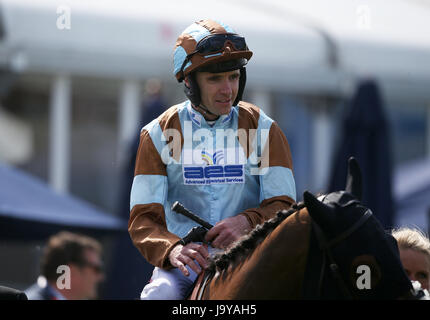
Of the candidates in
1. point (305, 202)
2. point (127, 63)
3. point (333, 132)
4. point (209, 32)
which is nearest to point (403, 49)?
point (333, 132)

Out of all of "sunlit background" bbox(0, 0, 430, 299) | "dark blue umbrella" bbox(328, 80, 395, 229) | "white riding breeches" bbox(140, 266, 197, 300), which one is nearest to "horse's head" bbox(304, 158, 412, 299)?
"white riding breeches" bbox(140, 266, 197, 300)

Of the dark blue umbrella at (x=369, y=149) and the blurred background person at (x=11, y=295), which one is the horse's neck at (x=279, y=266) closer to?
the blurred background person at (x=11, y=295)

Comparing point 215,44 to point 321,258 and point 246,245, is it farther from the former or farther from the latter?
point 321,258

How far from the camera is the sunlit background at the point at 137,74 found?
30.3 ft

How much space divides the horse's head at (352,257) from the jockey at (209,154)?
51 cm

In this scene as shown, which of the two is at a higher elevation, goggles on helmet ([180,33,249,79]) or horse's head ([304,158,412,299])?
goggles on helmet ([180,33,249,79])

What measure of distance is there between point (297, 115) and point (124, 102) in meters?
2.31

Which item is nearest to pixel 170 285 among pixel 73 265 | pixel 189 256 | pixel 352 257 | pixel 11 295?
pixel 189 256

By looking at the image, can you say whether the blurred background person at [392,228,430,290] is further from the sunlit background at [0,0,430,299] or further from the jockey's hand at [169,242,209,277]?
the sunlit background at [0,0,430,299]

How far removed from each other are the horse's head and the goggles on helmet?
0.82 metres

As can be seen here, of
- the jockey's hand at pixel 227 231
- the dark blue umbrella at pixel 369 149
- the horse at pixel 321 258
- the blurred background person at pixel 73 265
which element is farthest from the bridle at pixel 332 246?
the dark blue umbrella at pixel 369 149

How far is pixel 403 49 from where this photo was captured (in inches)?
400

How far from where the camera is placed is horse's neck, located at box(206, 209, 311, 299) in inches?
91.1

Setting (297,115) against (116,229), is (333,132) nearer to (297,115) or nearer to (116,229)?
(297,115)
